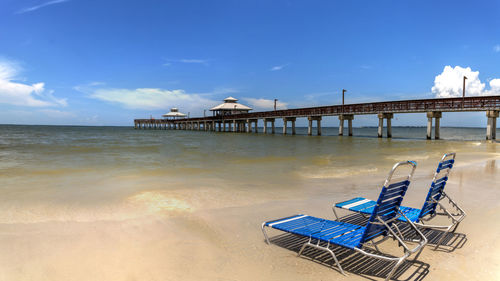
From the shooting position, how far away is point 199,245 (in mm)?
4195

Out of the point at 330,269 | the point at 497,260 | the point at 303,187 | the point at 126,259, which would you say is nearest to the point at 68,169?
the point at 303,187

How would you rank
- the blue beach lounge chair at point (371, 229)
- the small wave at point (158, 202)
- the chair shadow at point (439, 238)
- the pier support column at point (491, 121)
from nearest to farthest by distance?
the blue beach lounge chair at point (371, 229) < the chair shadow at point (439, 238) < the small wave at point (158, 202) < the pier support column at point (491, 121)

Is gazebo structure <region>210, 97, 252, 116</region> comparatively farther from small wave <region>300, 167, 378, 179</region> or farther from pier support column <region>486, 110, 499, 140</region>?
small wave <region>300, 167, 378, 179</region>

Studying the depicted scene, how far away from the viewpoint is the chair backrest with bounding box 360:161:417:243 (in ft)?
10.7

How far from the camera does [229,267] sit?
11.6ft

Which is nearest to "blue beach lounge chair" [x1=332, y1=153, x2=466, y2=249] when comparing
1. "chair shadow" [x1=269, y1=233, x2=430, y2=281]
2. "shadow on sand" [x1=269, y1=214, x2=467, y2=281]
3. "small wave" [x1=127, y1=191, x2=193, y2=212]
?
"shadow on sand" [x1=269, y1=214, x2=467, y2=281]

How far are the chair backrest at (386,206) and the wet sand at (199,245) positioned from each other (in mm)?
424

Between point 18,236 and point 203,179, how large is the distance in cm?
545

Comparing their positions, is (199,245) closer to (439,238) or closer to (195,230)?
(195,230)

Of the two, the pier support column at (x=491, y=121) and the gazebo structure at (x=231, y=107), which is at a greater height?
the gazebo structure at (x=231, y=107)

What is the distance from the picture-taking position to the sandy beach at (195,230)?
3436mm

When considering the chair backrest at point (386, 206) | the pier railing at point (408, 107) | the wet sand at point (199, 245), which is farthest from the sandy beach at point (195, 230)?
the pier railing at point (408, 107)

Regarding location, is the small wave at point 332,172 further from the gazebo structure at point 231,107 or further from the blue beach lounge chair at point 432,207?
the gazebo structure at point 231,107

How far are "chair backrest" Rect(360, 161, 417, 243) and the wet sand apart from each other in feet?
1.39
